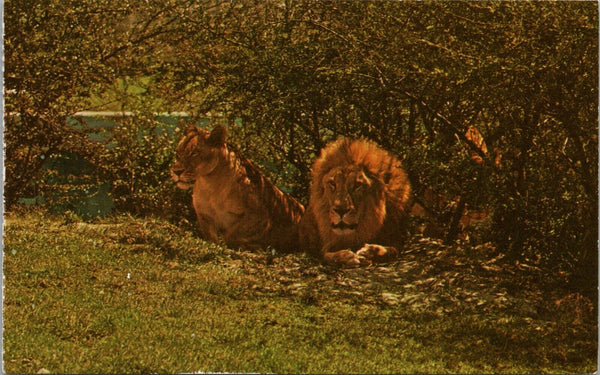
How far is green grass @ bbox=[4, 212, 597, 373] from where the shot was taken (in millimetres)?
5535

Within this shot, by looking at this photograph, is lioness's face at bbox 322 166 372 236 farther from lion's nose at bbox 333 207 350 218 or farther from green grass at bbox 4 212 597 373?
green grass at bbox 4 212 597 373

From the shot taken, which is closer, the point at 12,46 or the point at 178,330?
the point at 178,330

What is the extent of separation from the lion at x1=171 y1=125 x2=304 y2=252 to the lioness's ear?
2.1 inches

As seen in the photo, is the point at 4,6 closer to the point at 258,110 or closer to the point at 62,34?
the point at 62,34

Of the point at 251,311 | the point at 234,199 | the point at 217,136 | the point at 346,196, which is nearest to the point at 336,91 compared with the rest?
the point at 346,196

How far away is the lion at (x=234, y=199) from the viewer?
607 centimetres

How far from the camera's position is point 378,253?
6.03 meters

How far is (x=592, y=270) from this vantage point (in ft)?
19.4

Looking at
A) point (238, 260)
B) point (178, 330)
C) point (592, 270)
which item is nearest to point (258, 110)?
point (238, 260)

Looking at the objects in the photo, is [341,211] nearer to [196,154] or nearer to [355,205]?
[355,205]

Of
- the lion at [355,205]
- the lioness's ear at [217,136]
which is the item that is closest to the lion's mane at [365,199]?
the lion at [355,205]

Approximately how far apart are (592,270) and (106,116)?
2.91 metres

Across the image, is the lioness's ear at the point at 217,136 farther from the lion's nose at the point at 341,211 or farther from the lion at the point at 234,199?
the lion's nose at the point at 341,211

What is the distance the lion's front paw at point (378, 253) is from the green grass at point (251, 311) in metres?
0.05
